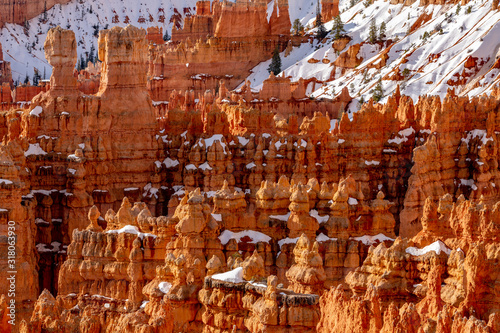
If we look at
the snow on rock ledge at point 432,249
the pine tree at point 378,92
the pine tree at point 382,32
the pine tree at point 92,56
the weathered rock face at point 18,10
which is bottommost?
the snow on rock ledge at point 432,249

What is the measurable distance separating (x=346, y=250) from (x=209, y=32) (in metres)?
73.5

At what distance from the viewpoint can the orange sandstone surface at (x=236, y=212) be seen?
102ft

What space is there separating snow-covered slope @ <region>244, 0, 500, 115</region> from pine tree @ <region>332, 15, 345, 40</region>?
0.81 metres

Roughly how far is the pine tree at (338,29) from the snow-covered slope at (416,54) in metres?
0.81

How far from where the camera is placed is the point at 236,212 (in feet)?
138

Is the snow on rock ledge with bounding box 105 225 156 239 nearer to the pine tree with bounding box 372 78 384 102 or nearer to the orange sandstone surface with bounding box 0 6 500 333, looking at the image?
the orange sandstone surface with bounding box 0 6 500 333

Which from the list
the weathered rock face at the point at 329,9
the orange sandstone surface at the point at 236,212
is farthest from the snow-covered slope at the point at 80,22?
the orange sandstone surface at the point at 236,212

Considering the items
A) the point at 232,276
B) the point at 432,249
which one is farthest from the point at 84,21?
the point at 232,276

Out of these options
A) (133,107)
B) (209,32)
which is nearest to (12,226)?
(133,107)

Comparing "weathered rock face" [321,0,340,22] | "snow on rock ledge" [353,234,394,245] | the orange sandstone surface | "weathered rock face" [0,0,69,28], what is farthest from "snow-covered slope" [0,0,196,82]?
"snow on rock ledge" [353,234,394,245]

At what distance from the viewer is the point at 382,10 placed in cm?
10738

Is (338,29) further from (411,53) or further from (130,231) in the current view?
(130,231)

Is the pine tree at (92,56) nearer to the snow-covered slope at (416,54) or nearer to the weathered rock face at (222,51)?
the weathered rock face at (222,51)

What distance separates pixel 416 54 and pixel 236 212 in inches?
1989
